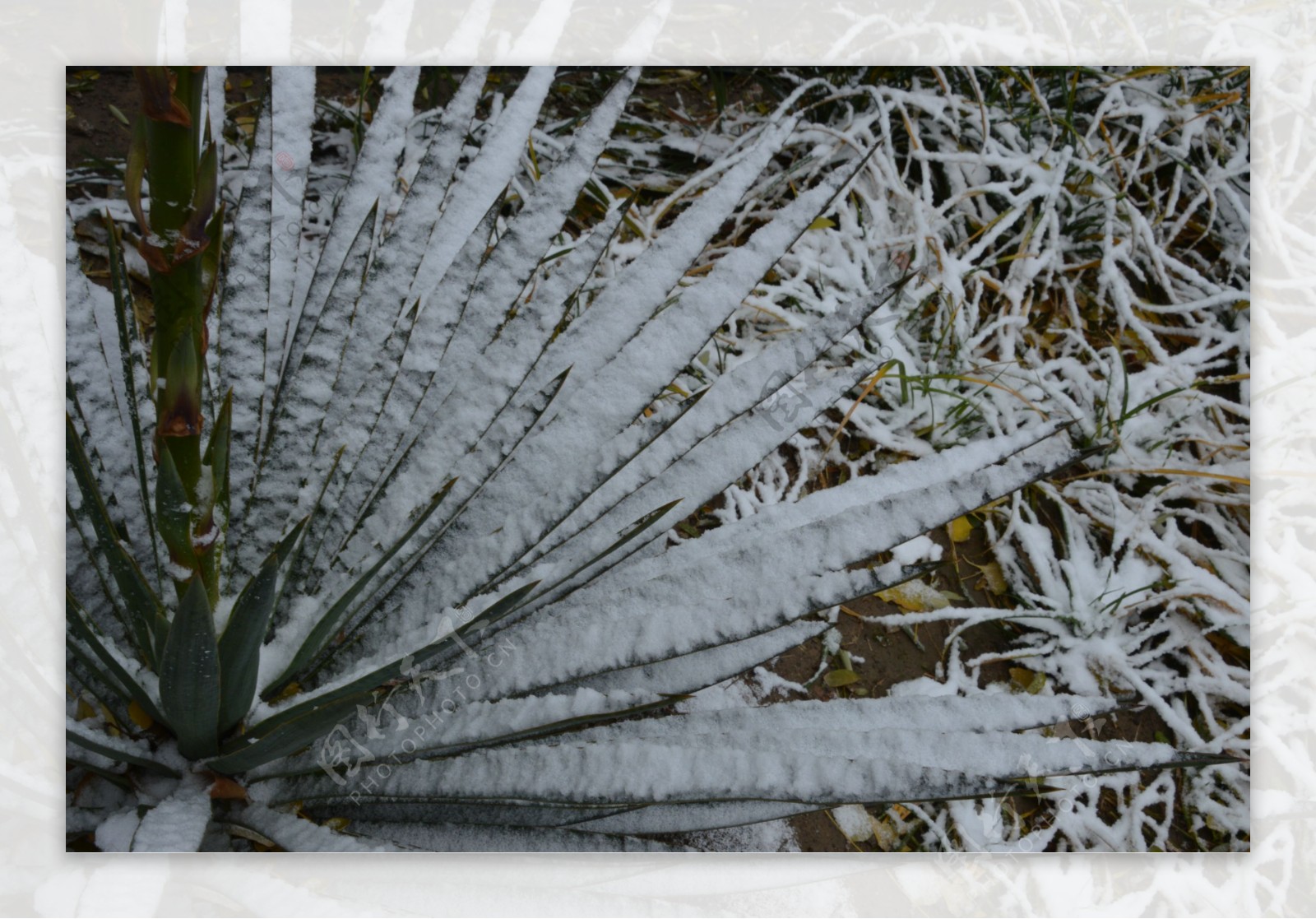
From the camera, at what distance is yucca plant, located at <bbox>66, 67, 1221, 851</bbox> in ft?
1.98

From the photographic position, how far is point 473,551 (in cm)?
67

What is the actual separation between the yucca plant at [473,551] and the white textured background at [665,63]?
0.14ft

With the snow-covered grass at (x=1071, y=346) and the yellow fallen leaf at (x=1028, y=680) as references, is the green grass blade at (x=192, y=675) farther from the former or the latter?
the yellow fallen leaf at (x=1028, y=680)

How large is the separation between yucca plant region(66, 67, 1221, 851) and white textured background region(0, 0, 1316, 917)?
0.14ft

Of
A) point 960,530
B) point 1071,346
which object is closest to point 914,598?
point 960,530

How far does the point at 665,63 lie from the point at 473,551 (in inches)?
23.8

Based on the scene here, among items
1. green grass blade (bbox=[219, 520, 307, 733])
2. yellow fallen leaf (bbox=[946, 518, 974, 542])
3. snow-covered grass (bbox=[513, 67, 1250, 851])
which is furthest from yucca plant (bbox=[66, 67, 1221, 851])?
yellow fallen leaf (bbox=[946, 518, 974, 542])

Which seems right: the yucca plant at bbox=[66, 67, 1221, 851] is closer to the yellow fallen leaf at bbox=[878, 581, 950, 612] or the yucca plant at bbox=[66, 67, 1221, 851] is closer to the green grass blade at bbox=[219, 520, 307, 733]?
the green grass blade at bbox=[219, 520, 307, 733]

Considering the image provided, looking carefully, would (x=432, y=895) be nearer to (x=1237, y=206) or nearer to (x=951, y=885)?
(x=951, y=885)

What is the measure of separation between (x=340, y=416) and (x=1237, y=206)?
90 cm

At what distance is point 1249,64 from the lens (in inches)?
36.6

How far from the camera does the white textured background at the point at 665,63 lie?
0.70m

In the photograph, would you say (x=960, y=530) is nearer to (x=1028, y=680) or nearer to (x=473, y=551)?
(x=1028, y=680)

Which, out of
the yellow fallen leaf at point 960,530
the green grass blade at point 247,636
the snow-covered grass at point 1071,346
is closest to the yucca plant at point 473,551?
the green grass blade at point 247,636
